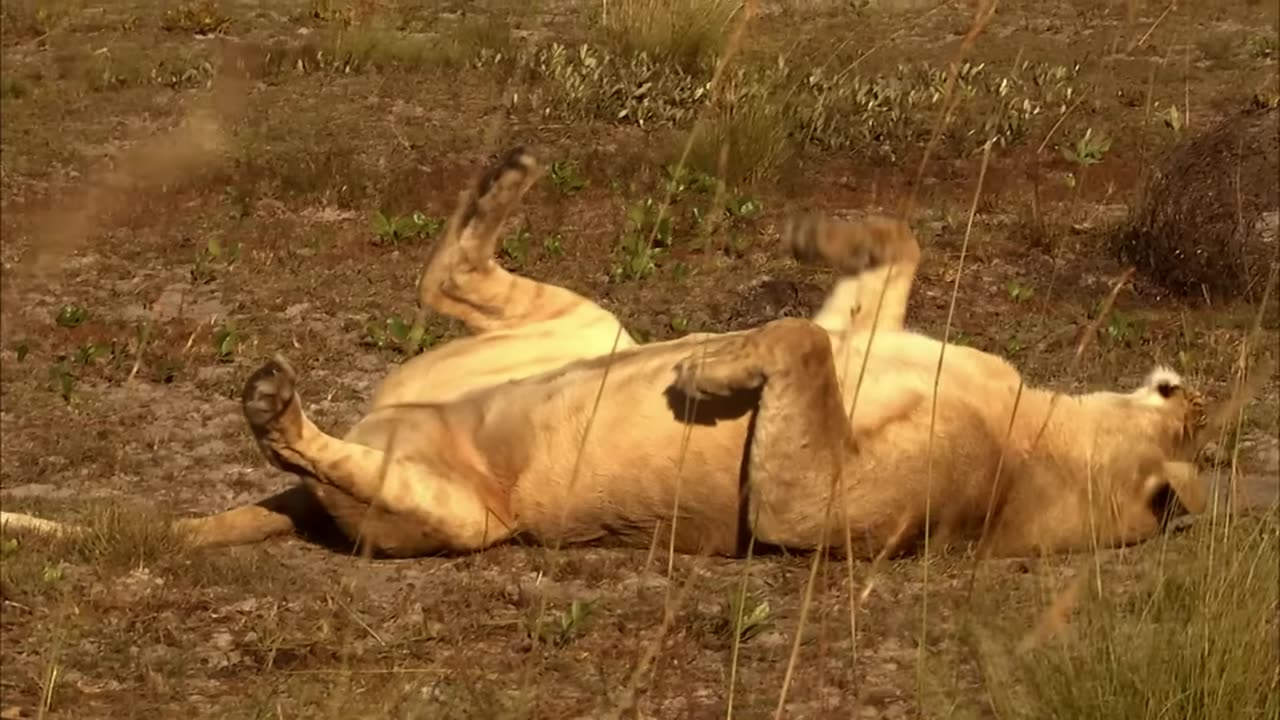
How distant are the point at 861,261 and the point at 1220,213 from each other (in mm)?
2389

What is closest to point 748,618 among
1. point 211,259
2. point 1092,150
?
point 211,259

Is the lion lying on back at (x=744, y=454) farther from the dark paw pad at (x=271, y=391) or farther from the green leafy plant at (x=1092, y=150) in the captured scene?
the green leafy plant at (x=1092, y=150)

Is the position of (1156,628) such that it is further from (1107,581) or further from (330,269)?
(330,269)

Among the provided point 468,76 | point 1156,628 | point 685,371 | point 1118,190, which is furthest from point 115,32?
→ point 1156,628

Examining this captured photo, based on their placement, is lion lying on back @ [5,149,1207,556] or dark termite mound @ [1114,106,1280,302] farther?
dark termite mound @ [1114,106,1280,302]

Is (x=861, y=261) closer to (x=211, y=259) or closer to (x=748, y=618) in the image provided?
(x=748, y=618)

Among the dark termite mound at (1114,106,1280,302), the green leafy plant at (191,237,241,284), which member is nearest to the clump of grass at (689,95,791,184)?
the dark termite mound at (1114,106,1280,302)

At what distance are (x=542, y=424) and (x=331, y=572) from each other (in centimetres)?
52

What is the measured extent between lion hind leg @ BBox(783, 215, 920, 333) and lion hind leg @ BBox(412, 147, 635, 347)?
0.49 metres

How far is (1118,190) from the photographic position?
7.73m

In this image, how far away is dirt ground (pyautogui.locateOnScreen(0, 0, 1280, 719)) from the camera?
3299mm

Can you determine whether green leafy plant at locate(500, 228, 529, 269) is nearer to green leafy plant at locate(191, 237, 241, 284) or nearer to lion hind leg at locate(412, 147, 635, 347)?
green leafy plant at locate(191, 237, 241, 284)

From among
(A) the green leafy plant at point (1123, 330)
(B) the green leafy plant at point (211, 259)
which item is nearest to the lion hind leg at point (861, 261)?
(A) the green leafy plant at point (1123, 330)

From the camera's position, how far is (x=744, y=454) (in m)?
3.75
